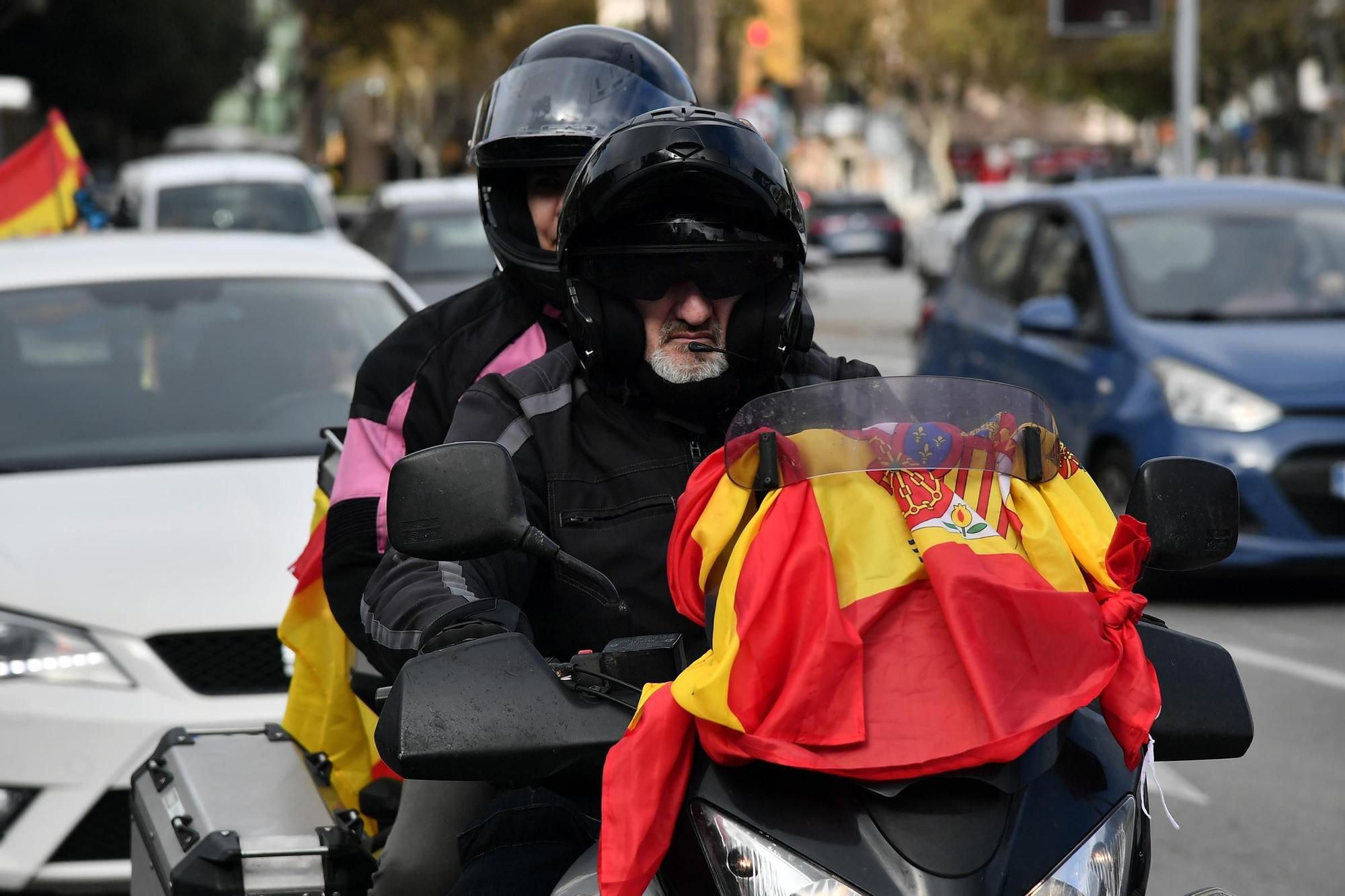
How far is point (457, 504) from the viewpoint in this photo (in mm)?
2256

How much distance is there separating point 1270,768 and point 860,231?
34150 mm

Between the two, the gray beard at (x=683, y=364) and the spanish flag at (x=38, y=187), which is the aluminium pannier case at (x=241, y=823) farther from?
the spanish flag at (x=38, y=187)

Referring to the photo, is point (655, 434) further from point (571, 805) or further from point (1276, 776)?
point (1276, 776)

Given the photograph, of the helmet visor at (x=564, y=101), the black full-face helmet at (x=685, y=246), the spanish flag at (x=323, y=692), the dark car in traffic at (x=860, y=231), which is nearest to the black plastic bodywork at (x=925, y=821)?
the black full-face helmet at (x=685, y=246)

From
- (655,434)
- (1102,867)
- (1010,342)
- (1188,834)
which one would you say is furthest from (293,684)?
(1010,342)

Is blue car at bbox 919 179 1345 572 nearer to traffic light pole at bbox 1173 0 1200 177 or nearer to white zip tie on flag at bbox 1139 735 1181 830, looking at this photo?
white zip tie on flag at bbox 1139 735 1181 830

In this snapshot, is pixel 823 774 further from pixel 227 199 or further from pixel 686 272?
pixel 227 199

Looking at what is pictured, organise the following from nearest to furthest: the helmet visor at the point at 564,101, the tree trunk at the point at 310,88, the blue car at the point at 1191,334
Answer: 1. the helmet visor at the point at 564,101
2. the blue car at the point at 1191,334
3. the tree trunk at the point at 310,88

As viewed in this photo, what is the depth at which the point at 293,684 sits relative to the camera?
351 cm

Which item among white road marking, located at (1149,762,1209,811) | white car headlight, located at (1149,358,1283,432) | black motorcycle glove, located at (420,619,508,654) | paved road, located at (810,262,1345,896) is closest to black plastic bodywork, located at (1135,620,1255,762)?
black motorcycle glove, located at (420,619,508,654)

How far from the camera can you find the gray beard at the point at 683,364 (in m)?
2.81

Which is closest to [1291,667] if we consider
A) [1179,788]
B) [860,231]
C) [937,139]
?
[1179,788]

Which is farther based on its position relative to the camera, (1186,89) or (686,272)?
(1186,89)

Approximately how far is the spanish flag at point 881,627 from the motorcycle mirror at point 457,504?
204 millimetres
